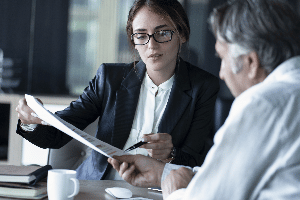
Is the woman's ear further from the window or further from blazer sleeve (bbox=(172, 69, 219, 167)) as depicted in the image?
the window

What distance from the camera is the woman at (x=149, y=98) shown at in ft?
4.97

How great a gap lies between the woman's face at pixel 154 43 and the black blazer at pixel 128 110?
0.48ft

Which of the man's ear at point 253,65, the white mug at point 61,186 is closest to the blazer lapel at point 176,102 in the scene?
the white mug at point 61,186

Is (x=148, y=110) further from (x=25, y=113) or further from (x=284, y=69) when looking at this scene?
(x=284, y=69)

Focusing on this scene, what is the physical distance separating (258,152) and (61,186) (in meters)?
0.53

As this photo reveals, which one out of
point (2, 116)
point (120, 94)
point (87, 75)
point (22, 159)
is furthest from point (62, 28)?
point (120, 94)

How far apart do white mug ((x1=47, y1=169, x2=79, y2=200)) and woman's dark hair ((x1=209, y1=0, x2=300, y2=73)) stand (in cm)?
56

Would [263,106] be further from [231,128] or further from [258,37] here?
[258,37]

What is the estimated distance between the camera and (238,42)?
2.33ft

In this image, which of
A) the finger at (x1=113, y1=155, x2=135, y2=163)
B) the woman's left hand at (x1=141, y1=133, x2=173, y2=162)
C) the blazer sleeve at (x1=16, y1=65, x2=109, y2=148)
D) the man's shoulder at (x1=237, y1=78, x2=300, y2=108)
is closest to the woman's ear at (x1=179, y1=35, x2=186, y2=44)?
the blazer sleeve at (x1=16, y1=65, x2=109, y2=148)

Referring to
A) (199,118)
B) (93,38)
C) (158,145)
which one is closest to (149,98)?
(199,118)

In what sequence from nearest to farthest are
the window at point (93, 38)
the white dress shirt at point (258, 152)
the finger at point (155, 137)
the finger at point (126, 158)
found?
the white dress shirt at point (258, 152)
the finger at point (126, 158)
the finger at point (155, 137)
the window at point (93, 38)

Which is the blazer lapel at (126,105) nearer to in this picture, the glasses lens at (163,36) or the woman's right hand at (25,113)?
the glasses lens at (163,36)

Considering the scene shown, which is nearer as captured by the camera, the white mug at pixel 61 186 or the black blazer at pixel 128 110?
the white mug at pixel 61 186
